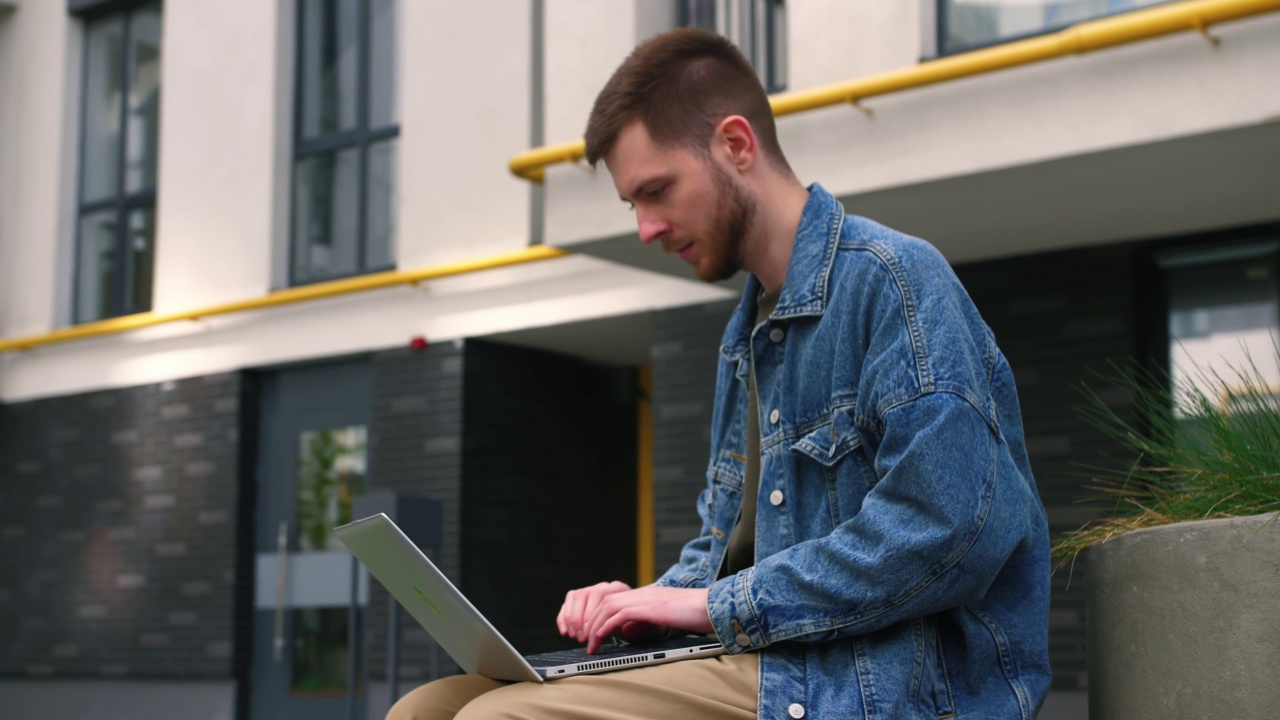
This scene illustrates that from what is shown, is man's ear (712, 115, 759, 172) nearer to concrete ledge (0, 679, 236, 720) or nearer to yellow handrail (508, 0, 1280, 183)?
yellow handrail (508, 0, 1280, 183)

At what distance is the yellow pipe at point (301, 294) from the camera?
27.4ft

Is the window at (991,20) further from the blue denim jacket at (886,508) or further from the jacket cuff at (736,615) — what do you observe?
the jacket cuff at (736,615)

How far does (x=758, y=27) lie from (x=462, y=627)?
575 cm

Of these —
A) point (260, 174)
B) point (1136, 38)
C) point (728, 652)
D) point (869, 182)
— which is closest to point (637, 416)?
point (260, 174)

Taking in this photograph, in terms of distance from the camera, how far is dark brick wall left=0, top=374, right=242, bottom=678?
31.1 ft

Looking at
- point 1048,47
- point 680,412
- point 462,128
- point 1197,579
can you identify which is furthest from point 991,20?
point 1197,579

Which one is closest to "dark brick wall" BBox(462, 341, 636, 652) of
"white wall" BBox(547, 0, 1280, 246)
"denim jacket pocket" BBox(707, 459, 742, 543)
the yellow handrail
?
"white wall" BBox(547, 0, 1280, 246)

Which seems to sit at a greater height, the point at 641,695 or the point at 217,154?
the point at 217,154

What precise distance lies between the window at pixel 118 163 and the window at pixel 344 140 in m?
1.52

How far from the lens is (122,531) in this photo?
1000 centimetres

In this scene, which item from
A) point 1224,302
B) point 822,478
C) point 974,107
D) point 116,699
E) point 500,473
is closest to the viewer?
point 822,478

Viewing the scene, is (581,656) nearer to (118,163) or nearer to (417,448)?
(417,448)

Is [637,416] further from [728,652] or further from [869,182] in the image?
[728,652]

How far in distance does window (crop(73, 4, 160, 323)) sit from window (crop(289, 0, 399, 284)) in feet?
4.99
